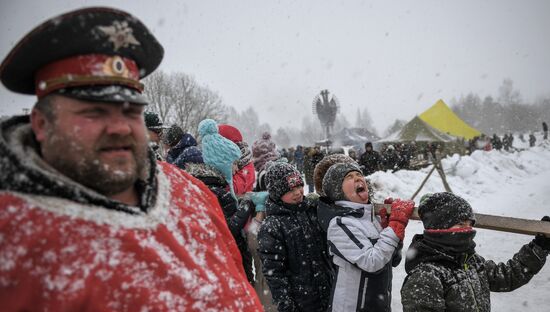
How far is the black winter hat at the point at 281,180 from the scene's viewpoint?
2.80m

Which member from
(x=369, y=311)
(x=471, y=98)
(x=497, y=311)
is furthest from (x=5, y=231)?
(x=471, y=98)

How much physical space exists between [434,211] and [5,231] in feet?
7.58

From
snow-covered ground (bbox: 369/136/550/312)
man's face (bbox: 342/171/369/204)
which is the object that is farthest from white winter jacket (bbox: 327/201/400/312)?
snow-covered ground (bbox: 369/136/550/312)

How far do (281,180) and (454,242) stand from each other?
1.34 metres

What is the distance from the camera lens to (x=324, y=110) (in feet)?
112

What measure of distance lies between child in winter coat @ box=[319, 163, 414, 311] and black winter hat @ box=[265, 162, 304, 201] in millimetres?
347

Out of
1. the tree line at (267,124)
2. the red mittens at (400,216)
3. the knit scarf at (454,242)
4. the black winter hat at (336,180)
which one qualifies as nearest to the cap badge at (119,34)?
the black winter hat at (336,180)

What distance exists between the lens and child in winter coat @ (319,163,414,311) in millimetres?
2312

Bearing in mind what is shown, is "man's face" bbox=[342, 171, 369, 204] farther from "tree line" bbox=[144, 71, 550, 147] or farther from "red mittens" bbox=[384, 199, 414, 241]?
"tree line" bbox=[144, 71, 550, 147]

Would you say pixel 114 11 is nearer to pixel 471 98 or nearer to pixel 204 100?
pixel 204 100

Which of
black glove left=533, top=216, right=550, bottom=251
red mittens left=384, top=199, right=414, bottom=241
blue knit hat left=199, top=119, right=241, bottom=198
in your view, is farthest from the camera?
blue knit hat left=199, top=119, right=241, bottom=198

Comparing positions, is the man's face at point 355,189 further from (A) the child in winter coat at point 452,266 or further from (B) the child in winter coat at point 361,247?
(A) the child in winter coat at point 452,266

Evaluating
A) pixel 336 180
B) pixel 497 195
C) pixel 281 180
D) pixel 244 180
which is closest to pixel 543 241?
pixel 336 180

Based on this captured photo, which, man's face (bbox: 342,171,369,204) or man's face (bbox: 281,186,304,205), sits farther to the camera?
man's face (bbox: 281,186,304,205)
